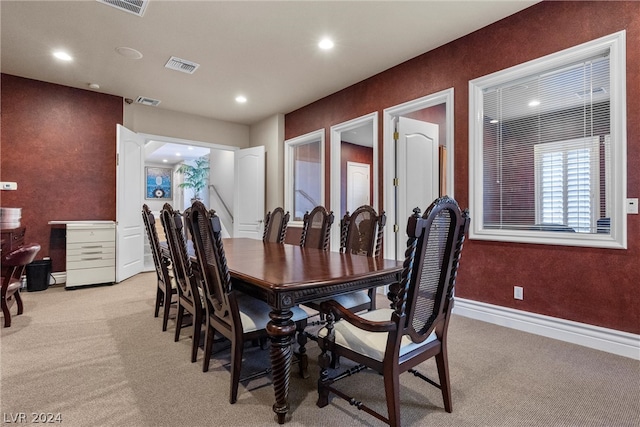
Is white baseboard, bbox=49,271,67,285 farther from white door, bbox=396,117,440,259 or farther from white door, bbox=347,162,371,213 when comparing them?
white door, bbox=396,117,440,259

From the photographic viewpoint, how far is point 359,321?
1.34 meters

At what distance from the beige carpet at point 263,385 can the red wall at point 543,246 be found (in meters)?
0.32

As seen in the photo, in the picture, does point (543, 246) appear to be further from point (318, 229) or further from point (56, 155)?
point (56, 155)

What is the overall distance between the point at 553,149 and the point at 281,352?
2.65 m

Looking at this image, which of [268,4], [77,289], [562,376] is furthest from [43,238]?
[562,376]

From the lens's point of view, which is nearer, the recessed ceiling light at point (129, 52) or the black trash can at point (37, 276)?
the recessed ceiling light at point (129, 52)

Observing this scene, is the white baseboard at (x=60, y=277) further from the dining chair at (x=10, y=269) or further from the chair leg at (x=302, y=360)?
the chair leg at (x=302, y=360)

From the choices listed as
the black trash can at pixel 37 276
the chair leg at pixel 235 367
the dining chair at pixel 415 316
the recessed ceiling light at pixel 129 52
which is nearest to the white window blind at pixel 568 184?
the dining chair at pixel 415 316

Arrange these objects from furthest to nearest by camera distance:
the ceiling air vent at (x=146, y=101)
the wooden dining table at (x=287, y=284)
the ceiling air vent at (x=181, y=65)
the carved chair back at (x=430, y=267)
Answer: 1. the ceiling air vent at (x=146, y=101)
2. the ceiling air vent at (x=181, y=65)
3. the wooden dining table at (x=287, y=284)
4. the carved chair back at (x=430, y=267)

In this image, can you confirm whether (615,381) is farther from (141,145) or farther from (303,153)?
(141,145)

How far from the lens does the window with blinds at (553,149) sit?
91.4 inches

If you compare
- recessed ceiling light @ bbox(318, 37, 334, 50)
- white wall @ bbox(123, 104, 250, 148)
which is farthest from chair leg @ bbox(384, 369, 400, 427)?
white wall @ bbox(123, 104, 250, 148)

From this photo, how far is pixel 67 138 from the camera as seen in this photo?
175 inches

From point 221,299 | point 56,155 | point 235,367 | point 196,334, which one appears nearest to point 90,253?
point 56,155
